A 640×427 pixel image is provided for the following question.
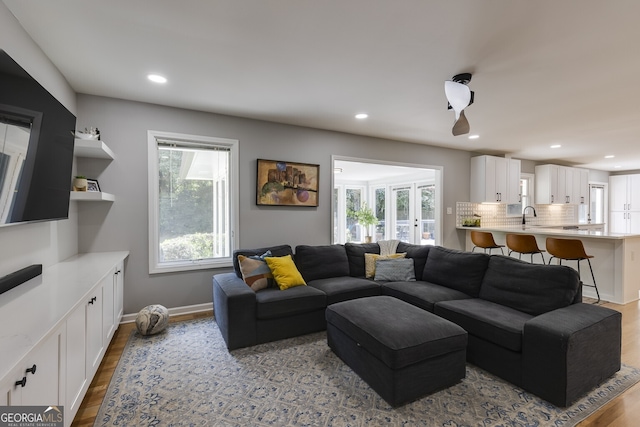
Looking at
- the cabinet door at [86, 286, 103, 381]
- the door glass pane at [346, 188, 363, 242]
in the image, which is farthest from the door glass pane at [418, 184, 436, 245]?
the cabinet door at [86, 286, 103, 381]

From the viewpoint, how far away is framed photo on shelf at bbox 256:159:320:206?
4000 millimetres

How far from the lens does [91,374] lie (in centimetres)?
196

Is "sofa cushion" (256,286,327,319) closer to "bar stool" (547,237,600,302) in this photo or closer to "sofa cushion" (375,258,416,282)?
"sofa cushion" (375,258,416,282)

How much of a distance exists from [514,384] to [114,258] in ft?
12.1

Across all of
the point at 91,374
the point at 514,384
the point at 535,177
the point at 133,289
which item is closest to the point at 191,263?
the point at 133,289

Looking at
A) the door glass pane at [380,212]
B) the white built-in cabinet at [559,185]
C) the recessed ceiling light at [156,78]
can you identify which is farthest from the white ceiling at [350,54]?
the door glass pane at [380,212]

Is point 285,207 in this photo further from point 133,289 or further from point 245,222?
point 133,289

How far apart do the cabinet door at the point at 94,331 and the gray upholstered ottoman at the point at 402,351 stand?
1807mm

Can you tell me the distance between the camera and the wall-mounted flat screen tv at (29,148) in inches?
61.3

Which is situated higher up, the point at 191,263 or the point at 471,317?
the point at 191,263

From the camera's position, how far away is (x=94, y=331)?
2047mm

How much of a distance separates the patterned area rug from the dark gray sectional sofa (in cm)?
16

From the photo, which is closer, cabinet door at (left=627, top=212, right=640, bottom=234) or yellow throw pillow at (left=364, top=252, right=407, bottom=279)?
yellow throw pillow at (left=364, top=252, right=407, bottom=279)

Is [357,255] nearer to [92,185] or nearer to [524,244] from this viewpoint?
[524,244]
